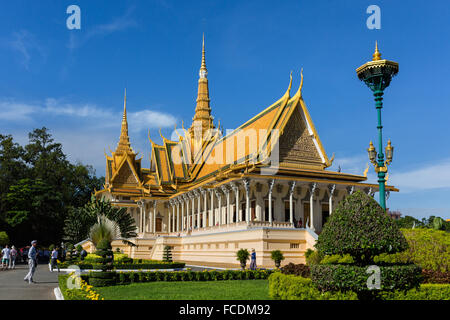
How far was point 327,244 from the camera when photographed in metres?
9.79

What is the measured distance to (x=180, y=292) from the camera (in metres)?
13.9

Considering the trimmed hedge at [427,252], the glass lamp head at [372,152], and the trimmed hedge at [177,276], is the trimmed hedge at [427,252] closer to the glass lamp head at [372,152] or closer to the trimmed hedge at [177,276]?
the glass lamp head at [372,152]

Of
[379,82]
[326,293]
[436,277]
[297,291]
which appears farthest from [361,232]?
[379,82]

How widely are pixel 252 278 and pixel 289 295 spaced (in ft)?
27.9

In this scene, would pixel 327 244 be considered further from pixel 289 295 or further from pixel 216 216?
pixel 216 216

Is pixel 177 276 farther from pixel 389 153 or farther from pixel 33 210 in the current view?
pixel 33 210

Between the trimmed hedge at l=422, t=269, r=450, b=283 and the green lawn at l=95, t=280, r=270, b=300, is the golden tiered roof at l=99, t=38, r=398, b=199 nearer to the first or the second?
the green lawn at l=95, t=280, r=270, b=300

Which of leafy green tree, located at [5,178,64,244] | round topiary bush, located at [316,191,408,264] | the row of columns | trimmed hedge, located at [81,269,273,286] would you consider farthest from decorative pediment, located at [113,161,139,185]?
round topiary bush, located at [316,191,408,264]

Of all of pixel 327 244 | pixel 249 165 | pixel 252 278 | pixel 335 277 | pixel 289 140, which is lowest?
pixel 252 278

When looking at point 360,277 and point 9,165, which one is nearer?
point 360,277

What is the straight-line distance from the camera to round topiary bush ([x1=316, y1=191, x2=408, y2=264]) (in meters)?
9.34

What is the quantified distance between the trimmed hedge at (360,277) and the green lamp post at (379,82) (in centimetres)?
740

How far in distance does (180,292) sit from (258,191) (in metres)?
20.1
